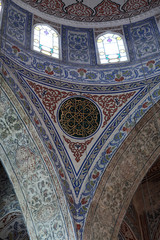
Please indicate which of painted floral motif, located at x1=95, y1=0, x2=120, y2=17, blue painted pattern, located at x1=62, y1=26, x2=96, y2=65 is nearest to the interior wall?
blue painted pattern, located at x1=62, y1=26, x2=96, y2=65

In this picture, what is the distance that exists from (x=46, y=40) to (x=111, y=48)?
5.23 feet

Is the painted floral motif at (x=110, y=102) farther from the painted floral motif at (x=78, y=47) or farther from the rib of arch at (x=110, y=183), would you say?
the painted floral motif at (x=78, y=47)

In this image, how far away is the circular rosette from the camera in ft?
25.3

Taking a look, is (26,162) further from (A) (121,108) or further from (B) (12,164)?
(A) (121,108)

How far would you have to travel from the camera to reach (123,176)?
769 cm

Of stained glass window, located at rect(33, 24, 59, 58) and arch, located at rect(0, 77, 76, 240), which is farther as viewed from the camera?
stained glass window, located at rect(33, 24, 59, 58)

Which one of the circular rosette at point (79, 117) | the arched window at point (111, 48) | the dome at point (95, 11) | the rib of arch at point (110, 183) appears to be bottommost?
the rib of arch at point (110, 183)

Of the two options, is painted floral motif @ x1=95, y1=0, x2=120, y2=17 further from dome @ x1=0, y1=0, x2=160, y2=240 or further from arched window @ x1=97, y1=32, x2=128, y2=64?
arched window @ x1=97, y1=32, x2=128, y2=64

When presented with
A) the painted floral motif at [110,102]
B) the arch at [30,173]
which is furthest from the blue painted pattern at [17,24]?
the painted floral motif at [110,102]

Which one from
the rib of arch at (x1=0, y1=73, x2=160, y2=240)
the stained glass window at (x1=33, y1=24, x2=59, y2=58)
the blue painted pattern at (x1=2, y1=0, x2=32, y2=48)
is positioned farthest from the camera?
the stained glass window at (x1=33, y1=24, x2=59, y2=58)

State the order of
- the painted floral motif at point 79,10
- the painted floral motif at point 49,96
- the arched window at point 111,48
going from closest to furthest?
the painted floral motif at point 49,96 → the arched window at point 111,48 → the painted floral motif at point 79,10

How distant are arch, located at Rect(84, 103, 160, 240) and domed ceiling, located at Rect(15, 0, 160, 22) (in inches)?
106

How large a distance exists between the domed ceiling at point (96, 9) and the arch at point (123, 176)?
270cm

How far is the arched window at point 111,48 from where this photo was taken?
28.7 feet
